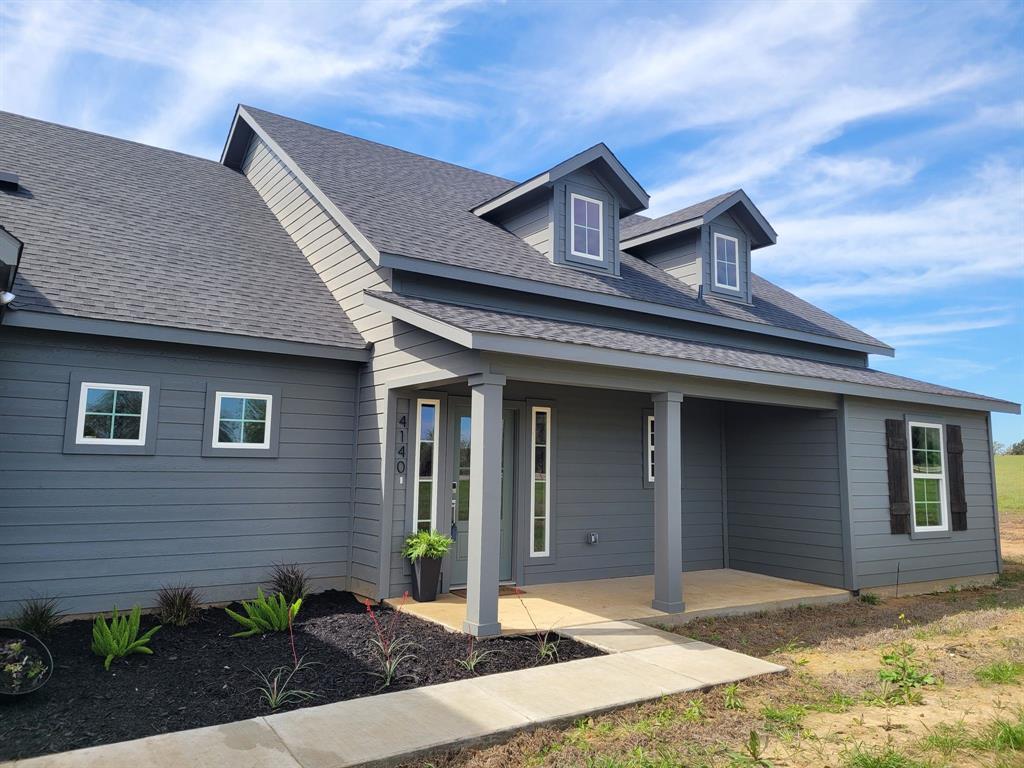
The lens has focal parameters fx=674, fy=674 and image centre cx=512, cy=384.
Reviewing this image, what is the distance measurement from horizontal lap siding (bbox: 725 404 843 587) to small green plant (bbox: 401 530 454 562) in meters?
4.79

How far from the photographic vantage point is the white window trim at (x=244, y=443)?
22.5 ft

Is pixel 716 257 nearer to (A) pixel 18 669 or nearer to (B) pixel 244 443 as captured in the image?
(B) pixel 244 443

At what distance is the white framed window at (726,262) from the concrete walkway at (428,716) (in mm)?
7055

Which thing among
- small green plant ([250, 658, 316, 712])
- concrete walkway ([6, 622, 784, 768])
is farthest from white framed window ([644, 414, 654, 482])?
small green plant ([250, 658, 316, 712])

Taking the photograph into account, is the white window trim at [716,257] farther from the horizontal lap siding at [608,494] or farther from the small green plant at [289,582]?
the small green plant at [289,582]

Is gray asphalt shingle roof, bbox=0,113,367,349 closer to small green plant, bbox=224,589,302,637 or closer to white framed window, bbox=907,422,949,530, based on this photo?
small green plant, bbox=224,589,302,637

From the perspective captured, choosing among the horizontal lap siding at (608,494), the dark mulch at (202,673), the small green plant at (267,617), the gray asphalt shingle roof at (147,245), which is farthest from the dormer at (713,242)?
the small green plant at (267,617)

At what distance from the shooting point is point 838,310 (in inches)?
528

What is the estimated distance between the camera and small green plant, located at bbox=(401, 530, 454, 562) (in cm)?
697

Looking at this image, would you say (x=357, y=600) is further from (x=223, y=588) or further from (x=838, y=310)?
(x=838, y=310)

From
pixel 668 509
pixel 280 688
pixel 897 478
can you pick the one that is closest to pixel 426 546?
pixel 668 509

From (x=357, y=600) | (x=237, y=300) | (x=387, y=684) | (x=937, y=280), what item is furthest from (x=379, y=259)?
(x=937, y=280)

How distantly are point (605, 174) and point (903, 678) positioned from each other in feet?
23.1

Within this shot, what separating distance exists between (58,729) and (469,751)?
7.45 ft
